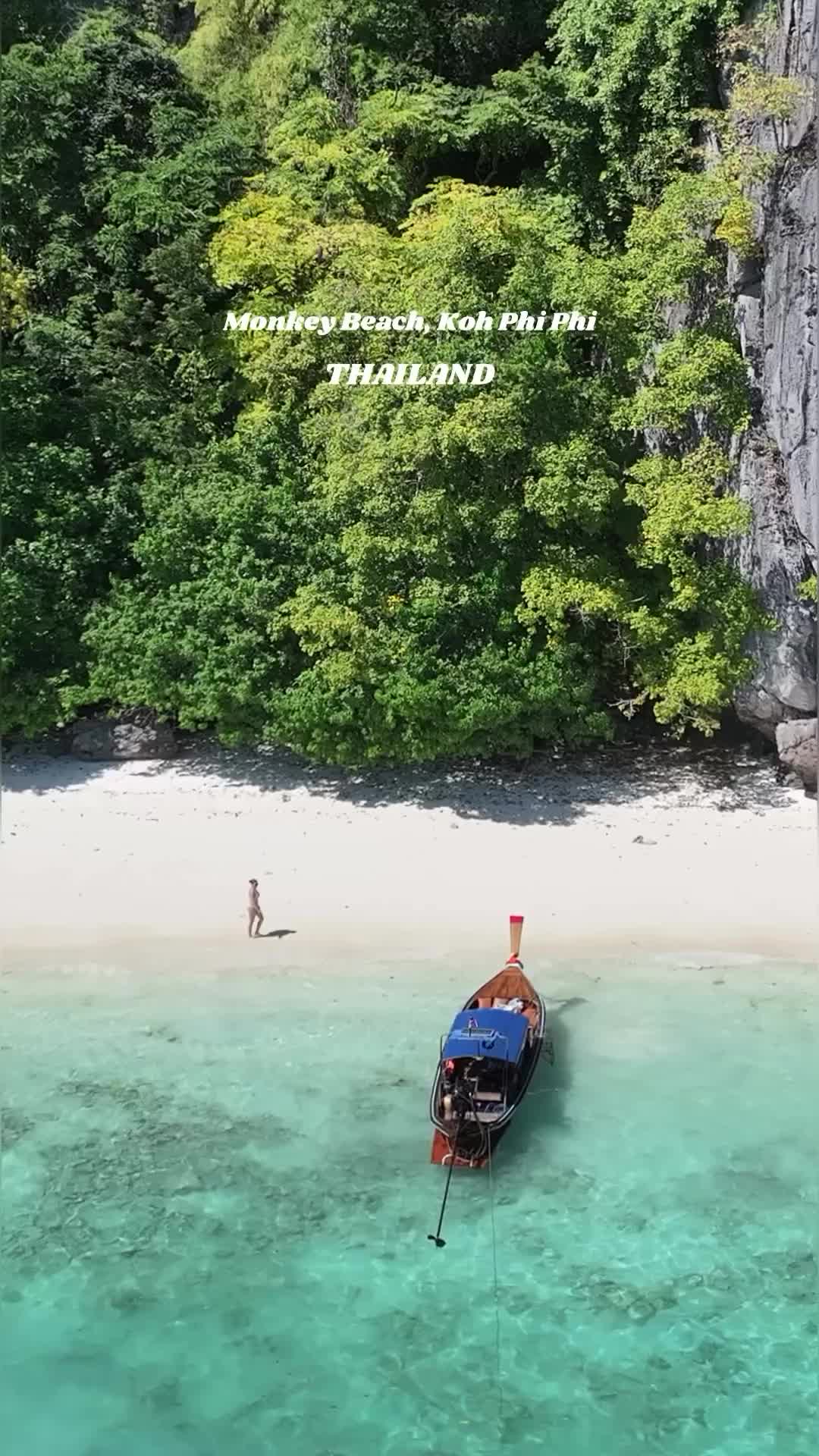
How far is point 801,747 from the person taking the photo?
758 inches

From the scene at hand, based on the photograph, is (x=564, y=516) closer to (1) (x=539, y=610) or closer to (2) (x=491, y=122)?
(1) (x=539, y=610)

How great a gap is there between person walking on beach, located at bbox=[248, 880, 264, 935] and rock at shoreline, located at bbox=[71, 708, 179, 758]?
555 centimetres

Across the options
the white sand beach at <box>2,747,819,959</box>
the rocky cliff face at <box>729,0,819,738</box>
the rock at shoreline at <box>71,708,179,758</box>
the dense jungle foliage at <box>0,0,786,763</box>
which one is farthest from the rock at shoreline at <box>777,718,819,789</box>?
the rock at shoreline at <box>71,708,179,758</box>

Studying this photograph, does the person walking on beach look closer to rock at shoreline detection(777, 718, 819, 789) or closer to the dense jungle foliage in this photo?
the dense jungle foliage

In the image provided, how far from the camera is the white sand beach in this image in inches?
656

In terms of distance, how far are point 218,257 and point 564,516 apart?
877 centimetres

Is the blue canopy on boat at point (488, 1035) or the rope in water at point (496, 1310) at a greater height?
the blue canopy on boat at point (488, 1035)

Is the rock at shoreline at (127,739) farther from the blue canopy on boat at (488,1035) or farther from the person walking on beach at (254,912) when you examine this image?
the blue canopy on boat at (488,1035)

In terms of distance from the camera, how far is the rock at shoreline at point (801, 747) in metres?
19.1

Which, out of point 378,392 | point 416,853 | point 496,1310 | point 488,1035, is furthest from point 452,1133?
point 378,392

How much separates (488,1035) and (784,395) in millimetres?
11514

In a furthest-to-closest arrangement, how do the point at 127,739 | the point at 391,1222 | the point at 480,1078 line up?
the point at 127,739 < the point at 480,1078 < the point at 391,1222

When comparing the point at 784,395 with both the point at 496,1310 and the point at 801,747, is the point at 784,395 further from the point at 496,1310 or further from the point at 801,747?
the point at 496,1310

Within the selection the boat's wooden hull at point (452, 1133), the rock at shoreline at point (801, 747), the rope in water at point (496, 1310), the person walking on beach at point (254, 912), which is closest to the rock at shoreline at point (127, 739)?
the person walking on beach at point (254, 912)
